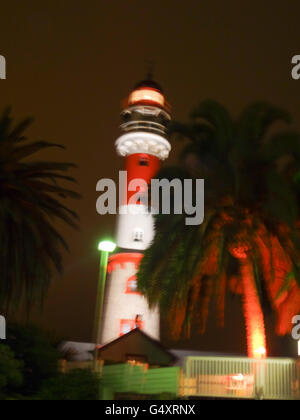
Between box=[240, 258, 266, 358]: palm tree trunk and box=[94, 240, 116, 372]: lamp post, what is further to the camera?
box=[94, 240, 116, 372]: lamp post

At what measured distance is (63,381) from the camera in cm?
1809

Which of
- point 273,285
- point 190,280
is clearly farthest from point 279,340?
point 190,280

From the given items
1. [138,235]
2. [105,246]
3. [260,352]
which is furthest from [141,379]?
[138,235]

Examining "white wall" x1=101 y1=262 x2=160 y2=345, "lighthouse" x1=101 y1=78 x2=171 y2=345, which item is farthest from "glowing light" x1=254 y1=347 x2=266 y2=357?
"white wall" x1=101 y1=262 x2=160 y2=345

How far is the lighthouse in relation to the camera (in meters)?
37.7

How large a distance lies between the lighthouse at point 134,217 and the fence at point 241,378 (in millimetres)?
17212

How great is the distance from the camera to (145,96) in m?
42.9

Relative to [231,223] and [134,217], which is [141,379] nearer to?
[231,223]

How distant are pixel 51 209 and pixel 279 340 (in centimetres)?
1960

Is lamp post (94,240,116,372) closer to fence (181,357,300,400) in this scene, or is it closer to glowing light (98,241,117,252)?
glowing light (98,241,117,252)

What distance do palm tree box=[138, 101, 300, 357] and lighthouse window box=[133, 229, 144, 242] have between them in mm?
18957

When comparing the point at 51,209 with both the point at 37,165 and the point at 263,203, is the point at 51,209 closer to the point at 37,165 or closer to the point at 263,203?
the point at 37,165

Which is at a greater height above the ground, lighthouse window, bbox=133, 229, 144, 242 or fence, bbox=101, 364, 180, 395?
lighthouse window, bbox=133, 229, 144, 242

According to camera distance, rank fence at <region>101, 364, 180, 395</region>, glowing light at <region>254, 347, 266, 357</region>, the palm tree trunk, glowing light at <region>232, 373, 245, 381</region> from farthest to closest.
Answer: the palm tree trunk → glowing light at <region>254, 347, 266, 357</region> → fence at <region>101, 364, 180, 395</region> → glowing light at <region>232, 373, 245, 381</region>
